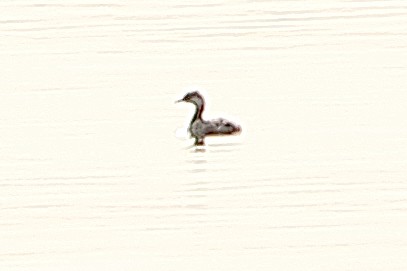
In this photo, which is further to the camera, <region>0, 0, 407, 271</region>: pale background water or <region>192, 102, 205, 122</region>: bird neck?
<region>192, 102, 205, 122</region>: bird neck

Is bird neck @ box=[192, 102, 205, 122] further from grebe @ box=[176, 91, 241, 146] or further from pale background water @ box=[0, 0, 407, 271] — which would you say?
pale background water @ box=[0, 0, 407, 271]

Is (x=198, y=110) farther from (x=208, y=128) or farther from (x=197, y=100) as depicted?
(x=208, y=128)

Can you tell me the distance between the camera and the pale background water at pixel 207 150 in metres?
16.8

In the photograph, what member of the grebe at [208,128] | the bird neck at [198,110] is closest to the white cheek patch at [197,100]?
the bird neck at [198,110]

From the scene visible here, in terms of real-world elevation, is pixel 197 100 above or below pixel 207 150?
above

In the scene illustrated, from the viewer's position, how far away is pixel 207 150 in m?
20.8

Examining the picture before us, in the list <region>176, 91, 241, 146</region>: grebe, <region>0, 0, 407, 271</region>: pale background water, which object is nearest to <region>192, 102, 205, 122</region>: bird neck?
<region>176, 91, 241, 146</region>: grebe

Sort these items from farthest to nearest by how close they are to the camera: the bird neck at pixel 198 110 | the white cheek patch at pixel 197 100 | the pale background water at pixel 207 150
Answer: the white cheek patch at pixel 197 100 → the bird neck at pixel 198 110 → the pale background water at pixel 207 150

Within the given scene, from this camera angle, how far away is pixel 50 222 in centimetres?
1770

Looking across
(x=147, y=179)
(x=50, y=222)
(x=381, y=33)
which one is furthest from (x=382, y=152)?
(x=381, y=33)

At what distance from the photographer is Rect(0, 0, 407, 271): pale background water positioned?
16812 mm

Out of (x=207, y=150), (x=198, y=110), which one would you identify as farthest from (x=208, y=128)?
(x=207, y=150)

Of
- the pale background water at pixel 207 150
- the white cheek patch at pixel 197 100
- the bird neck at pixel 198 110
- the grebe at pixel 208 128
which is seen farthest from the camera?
the white cheek patch at pixel 197 100

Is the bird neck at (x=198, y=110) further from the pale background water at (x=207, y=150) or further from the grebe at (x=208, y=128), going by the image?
the pale background water at (x=207, y=150)
